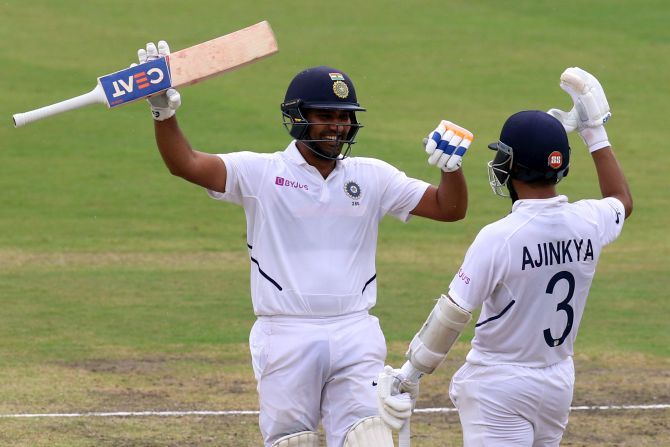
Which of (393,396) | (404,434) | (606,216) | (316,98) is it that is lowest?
(404,434)

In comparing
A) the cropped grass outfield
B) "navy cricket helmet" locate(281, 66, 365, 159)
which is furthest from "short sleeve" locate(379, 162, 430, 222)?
the cropped grass outfield

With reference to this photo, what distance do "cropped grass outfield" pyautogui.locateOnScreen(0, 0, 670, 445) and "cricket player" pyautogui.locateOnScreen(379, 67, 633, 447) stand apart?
4462 millimetres

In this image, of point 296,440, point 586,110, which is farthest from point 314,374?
point 586,110

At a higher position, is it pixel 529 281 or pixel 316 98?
pixel 316 98

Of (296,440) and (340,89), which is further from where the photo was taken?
(340,89)

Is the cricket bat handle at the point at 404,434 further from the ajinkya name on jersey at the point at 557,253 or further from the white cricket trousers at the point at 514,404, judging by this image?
the ajinkya name on jersey at the point at 557,253

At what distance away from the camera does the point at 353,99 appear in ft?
22.0

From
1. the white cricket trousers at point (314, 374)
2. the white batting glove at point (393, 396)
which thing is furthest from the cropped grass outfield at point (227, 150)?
the white batting glove at point (393, 396)

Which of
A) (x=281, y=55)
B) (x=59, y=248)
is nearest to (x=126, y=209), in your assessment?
(x=59, y=248)

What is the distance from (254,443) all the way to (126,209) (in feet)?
35.5

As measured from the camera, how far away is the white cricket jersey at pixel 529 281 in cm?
580

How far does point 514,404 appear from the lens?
589 centimetres

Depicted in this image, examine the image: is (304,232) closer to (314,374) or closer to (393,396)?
(314,374)

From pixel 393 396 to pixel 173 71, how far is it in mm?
1829
